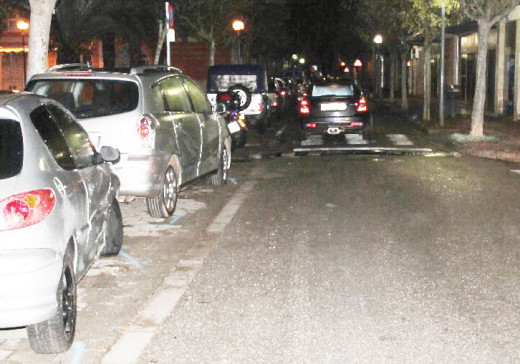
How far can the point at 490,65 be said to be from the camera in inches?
1232

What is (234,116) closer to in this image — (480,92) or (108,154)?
(480,92)

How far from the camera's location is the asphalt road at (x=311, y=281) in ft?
17.8

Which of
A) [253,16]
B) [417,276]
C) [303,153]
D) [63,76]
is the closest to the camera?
[417,276]

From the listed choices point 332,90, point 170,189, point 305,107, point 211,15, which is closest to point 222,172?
point 170,189

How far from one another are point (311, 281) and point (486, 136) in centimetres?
1403

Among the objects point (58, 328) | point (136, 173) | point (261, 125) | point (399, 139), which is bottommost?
point (399, 139)

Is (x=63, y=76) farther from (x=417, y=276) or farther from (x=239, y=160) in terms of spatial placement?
(x=239, y=160)

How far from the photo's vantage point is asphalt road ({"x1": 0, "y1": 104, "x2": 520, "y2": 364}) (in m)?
5.41

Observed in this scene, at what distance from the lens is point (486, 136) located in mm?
19953

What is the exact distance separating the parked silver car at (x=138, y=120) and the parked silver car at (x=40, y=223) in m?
2.96

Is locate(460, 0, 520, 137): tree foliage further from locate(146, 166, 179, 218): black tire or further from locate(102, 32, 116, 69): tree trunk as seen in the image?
locate(102, 32, 116, 69): tree trunk

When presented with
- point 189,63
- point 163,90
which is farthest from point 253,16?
point 163,90

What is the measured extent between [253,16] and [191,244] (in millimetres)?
39061

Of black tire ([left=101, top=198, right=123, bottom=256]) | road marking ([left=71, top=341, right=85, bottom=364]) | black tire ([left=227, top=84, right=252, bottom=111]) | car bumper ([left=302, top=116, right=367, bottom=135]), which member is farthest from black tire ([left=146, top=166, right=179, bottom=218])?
black tire ([left=227, top=84, right=252, bottom=111])
